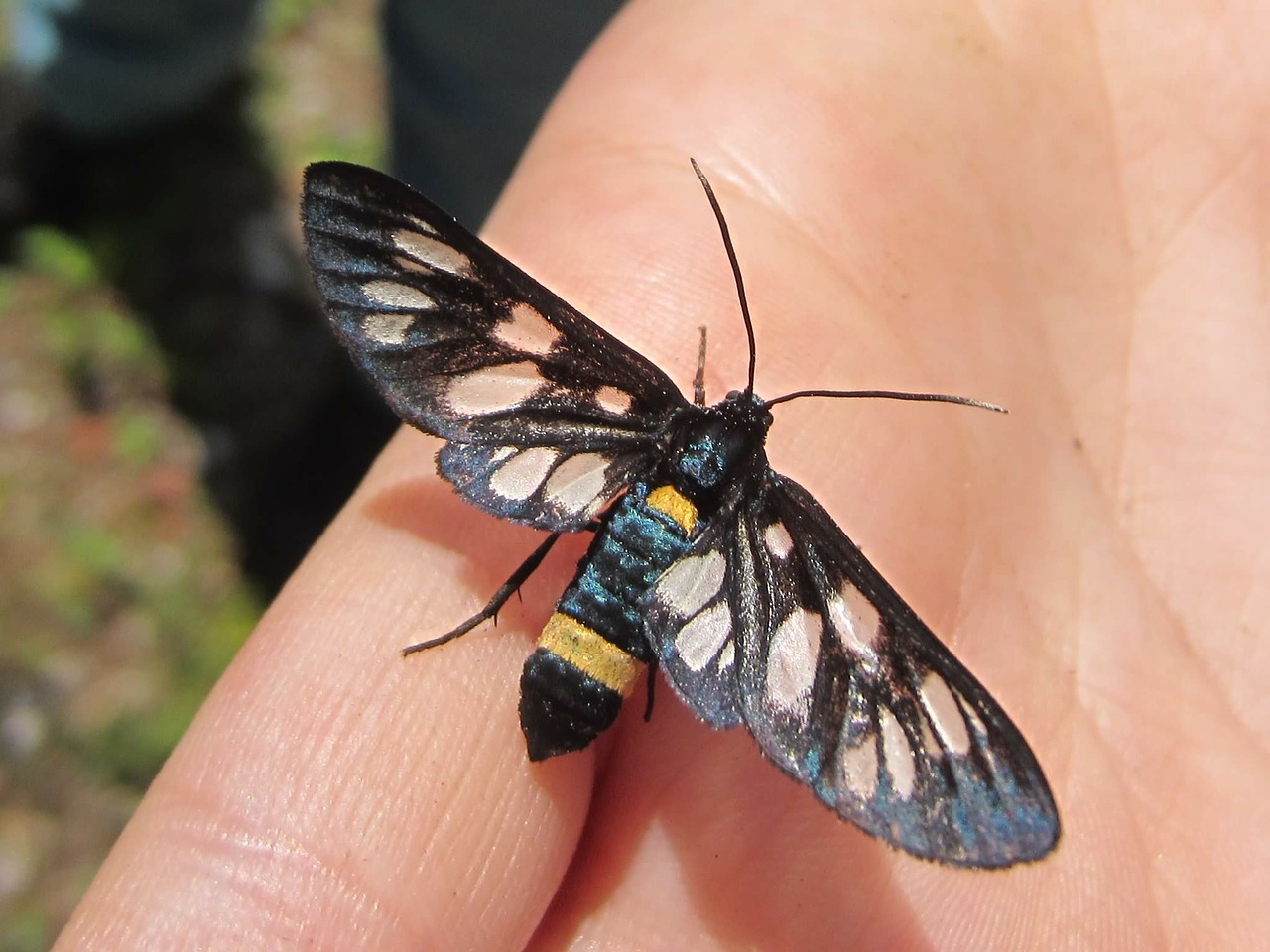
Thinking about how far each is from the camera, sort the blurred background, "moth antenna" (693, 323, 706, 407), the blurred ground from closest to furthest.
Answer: "moth antenna" (693, 323, 706, 407) < the blurred ground < the blurred background

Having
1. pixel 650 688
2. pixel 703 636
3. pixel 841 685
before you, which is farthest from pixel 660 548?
pixel 841 685

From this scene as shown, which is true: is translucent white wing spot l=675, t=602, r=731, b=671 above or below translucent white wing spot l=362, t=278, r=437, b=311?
below

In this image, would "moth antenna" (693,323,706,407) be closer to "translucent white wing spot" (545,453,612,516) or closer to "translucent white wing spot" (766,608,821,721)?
"translucent white wing spot" (545,453,612,516)

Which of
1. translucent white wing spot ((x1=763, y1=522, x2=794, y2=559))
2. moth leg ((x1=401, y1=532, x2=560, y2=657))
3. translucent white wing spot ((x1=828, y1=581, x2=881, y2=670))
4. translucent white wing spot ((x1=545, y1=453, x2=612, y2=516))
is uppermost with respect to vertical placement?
translucent white wing spot ((x1=828, y1=581, x2=881, y2=670))

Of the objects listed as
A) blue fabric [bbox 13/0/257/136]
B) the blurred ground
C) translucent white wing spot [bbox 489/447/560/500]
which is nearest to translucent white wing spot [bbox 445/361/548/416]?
translucent white wing spot [bbox 489/447/560/500]

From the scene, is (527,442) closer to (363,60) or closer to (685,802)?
(685,802)

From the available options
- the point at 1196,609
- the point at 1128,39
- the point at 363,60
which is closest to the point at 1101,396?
the point at 1196,609
